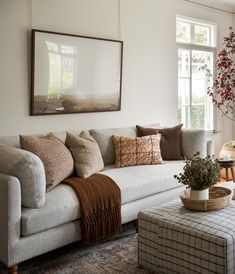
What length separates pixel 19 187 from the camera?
2258mm

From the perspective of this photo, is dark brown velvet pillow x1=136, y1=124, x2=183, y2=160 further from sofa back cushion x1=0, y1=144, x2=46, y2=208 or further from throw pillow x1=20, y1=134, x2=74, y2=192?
sofa back cushion x1=0, y1=144, x2=46, y2=208

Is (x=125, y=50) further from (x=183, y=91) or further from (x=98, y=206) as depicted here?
(x=98, y=206)

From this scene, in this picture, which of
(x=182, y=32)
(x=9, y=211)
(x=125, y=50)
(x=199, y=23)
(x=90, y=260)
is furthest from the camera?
(x=199, y=23)

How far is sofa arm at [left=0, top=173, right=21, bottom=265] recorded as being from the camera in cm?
221

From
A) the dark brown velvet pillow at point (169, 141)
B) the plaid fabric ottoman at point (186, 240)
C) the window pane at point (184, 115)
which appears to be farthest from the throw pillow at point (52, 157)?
the window pane at point (184, 115)

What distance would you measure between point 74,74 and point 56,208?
5.60 feet

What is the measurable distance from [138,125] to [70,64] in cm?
116

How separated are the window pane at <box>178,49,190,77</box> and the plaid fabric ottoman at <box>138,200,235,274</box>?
2.99 metres

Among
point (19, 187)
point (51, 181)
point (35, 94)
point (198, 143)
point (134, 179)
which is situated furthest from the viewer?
point (198, 143)

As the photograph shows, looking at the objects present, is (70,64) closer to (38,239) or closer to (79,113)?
(79,113)

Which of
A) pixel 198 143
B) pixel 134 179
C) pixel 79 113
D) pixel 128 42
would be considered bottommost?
pixel 134 179

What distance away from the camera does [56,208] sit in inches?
95.7

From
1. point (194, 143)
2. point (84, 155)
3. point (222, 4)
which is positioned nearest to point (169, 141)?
point (194, 143)

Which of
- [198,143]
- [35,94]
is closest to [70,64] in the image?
[35,94]
